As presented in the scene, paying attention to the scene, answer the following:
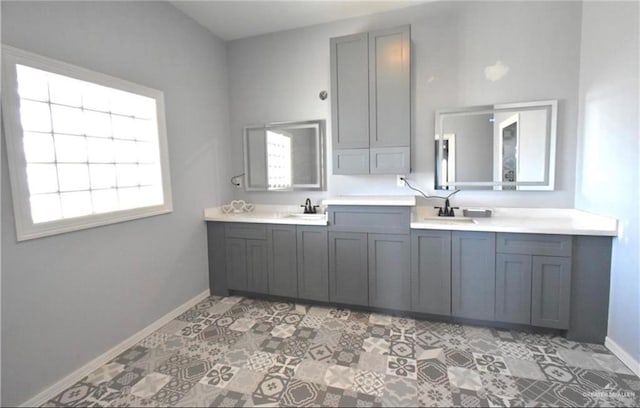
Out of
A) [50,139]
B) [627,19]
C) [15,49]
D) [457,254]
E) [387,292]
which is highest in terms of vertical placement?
[627,19]

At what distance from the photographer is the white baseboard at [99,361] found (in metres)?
1.72

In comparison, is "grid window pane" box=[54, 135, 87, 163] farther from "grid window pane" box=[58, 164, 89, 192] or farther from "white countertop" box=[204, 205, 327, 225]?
"white countertop" box=[204, 205, 327, 225]

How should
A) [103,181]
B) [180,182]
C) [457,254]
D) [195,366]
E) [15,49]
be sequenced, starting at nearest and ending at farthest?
[15,49] < [195,366] < [103,181] < [457,254] < [180,182]

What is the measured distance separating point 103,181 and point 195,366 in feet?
4.80

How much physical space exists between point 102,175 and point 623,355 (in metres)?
3.76

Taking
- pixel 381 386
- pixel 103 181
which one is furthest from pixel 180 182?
pixel 381 386

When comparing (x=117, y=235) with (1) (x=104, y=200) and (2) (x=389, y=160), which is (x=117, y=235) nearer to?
(1) (x=104, y=200)

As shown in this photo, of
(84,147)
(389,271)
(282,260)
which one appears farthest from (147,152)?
(389,271)

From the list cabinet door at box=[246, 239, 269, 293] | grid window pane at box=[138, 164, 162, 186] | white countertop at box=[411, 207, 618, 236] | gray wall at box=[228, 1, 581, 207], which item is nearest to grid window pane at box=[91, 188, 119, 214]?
grid window pane at box=[138, 164, 162, 186]

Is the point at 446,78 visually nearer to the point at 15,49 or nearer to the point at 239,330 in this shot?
the point at 239,330

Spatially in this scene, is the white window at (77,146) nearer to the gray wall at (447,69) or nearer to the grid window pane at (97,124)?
the grid window pane at (97,124)

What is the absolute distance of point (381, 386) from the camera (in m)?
1.79

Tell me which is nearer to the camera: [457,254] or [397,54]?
[457,254]

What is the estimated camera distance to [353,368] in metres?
1.96
